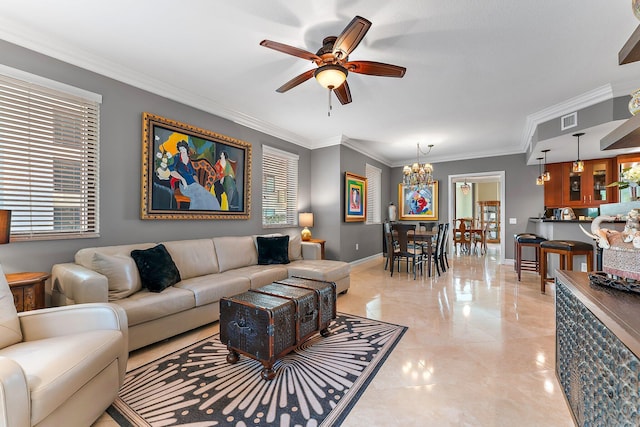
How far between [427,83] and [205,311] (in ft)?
11.2

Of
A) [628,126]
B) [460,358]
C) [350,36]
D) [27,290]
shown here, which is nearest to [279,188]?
[350,36]

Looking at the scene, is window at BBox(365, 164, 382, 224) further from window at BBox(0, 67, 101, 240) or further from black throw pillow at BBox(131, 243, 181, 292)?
window at BBox(0, 67, 101, 240)

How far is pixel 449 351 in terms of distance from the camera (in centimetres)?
227

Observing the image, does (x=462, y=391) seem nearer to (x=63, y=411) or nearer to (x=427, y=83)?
(x=63, y=411)

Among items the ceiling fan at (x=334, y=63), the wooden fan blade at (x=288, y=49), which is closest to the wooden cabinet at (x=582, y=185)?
the ceiling fan at (x=334, y=63)

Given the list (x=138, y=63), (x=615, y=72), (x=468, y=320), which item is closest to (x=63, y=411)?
(x=138, y=63)

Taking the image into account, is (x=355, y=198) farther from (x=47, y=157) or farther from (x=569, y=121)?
(x=47, y=157)

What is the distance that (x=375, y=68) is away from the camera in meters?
2.23

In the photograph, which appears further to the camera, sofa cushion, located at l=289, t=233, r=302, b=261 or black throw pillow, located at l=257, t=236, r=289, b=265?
sofa cushion, located at l=289, t=233, r=302, b=261

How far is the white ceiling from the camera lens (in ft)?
6.59

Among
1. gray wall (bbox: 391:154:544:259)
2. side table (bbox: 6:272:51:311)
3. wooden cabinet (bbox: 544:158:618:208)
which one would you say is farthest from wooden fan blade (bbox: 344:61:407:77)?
wooden cabinet (bbox: 544:158:618:208)

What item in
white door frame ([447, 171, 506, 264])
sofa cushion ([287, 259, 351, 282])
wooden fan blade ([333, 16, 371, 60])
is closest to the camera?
wooden fan blade ([333, 16, 371, 60])


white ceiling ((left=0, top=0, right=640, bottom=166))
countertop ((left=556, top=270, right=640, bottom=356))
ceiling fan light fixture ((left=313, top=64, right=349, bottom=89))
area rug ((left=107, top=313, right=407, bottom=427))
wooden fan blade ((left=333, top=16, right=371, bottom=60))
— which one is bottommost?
area rug ((left=107, top=313, right=407, bottom=427))

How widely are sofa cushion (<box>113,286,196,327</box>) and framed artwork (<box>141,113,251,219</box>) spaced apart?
1055mm
